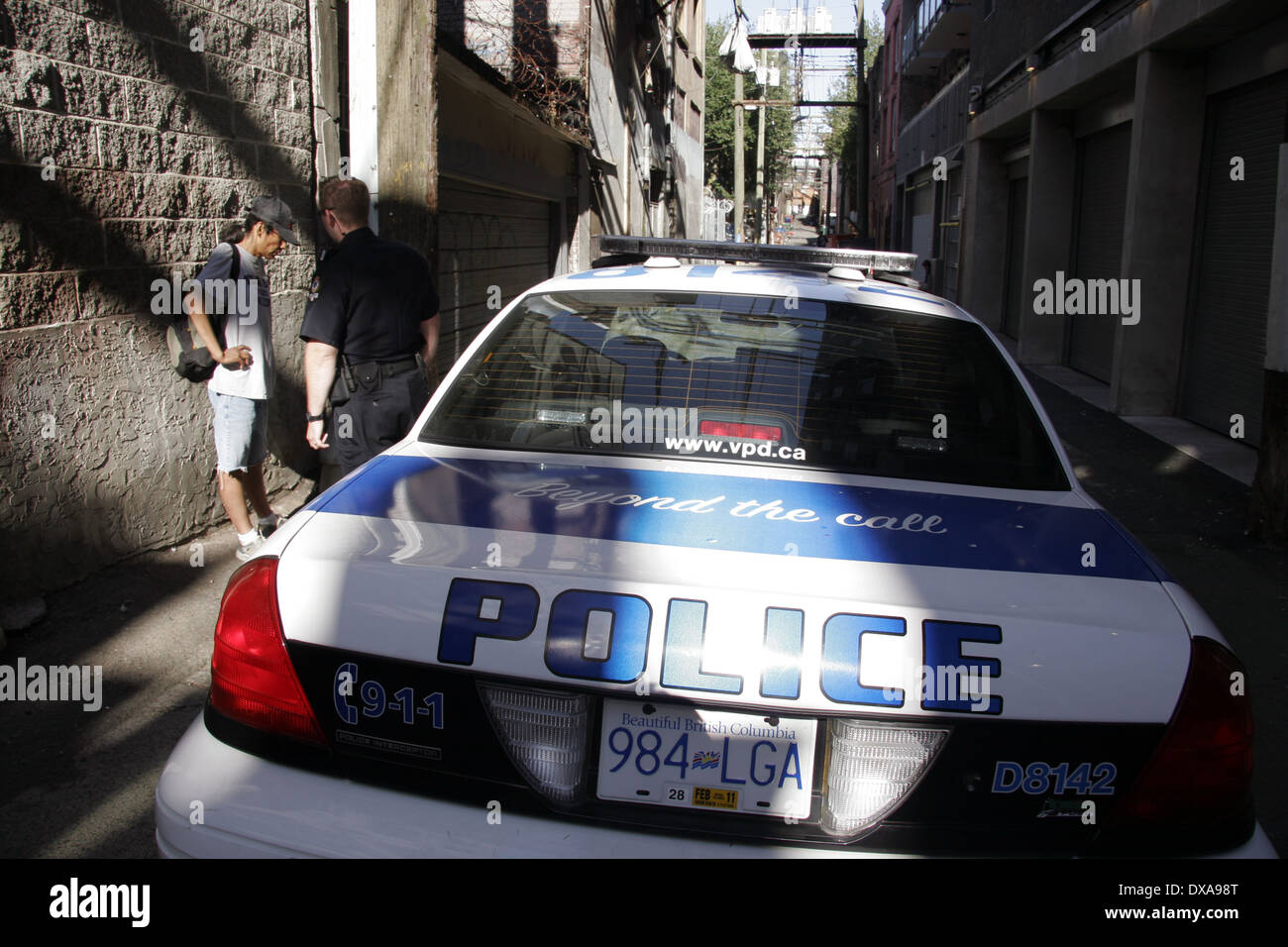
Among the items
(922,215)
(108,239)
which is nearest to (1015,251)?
(922,215)

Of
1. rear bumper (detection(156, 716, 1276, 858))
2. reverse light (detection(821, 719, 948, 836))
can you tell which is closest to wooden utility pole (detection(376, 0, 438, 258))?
rear bumper (detection(156, 716, 1276, 858))

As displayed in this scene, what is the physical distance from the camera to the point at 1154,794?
5.90 ft

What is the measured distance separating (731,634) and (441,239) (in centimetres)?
807

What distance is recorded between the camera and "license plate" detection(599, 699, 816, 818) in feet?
5.89

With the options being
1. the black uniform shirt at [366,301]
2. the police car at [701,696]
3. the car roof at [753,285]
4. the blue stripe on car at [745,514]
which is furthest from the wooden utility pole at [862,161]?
the police car at [701,696]

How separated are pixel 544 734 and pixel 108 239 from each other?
408 cm

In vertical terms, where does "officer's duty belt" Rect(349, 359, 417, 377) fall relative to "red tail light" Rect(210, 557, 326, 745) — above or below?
above

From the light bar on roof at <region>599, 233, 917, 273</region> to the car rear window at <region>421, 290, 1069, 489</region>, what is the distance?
0.61 metres

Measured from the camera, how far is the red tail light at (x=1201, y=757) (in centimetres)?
180

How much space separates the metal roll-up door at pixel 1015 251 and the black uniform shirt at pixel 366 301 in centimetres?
1467

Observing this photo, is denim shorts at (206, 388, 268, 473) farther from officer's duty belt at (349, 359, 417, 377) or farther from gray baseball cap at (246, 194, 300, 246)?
gray baseball cap at (246, 194, 300, 246)

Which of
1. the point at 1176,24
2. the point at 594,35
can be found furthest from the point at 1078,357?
the point at 594,35

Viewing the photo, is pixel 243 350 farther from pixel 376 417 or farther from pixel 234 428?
pixel 376 417

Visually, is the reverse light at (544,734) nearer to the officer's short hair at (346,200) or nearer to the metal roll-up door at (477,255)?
the officer's short hair at (346,200)
